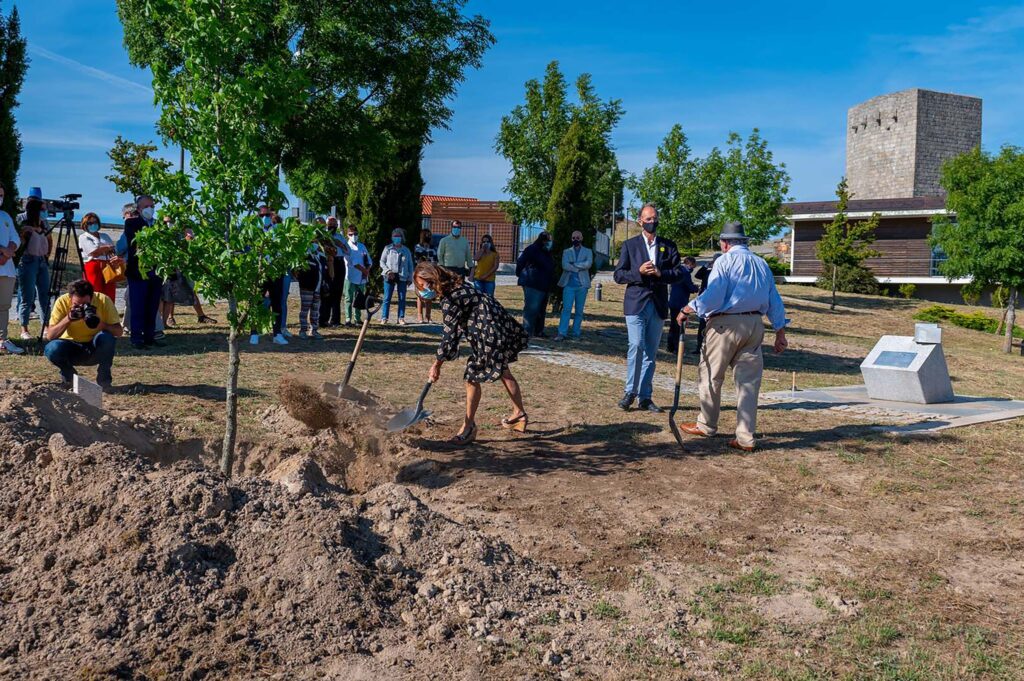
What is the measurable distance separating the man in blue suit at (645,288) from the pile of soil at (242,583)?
157 inches

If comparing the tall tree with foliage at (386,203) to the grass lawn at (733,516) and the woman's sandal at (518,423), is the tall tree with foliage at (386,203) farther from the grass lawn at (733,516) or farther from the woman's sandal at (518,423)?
the woman's sandal at (518,423)

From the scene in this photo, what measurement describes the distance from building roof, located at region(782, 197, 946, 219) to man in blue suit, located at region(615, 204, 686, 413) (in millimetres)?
32508

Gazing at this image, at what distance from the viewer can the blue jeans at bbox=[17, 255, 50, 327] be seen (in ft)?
33.2

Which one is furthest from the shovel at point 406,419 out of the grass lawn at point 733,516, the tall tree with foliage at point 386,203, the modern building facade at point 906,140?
the modern building facade at point 906,140

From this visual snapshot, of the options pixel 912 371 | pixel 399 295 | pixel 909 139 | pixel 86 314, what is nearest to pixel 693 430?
pixel 912 371

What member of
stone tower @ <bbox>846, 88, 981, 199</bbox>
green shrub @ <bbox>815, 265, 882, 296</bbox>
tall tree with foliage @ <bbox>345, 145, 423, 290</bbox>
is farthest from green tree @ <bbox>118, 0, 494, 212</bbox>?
stone tower @ <bbox>846, 88, 981, 199</bbox>

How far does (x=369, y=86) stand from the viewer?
44.7ft

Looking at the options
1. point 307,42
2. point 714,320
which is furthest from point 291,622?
point 307,42

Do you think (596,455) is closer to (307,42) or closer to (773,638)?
(773,638)

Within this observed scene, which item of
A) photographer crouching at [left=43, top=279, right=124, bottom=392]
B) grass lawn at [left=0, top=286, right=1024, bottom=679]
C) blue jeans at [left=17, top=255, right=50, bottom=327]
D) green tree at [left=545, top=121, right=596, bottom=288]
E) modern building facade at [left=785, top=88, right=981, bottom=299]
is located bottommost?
grass lawn at [left=0, top=286, right=1024, bottom=679]

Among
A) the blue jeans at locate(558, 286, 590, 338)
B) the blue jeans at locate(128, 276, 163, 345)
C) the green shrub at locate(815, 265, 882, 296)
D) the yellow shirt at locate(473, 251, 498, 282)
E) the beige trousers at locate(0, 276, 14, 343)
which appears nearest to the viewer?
the beige trousers at locate(0, 276, 14, 343)

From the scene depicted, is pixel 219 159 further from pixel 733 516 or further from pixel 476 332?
pixel 733 516

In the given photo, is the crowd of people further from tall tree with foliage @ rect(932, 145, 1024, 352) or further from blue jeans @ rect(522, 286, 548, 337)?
tall tree with foliage @ rect(932, 145, 1024, 352)

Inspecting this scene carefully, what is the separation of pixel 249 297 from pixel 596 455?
2.90 metres
